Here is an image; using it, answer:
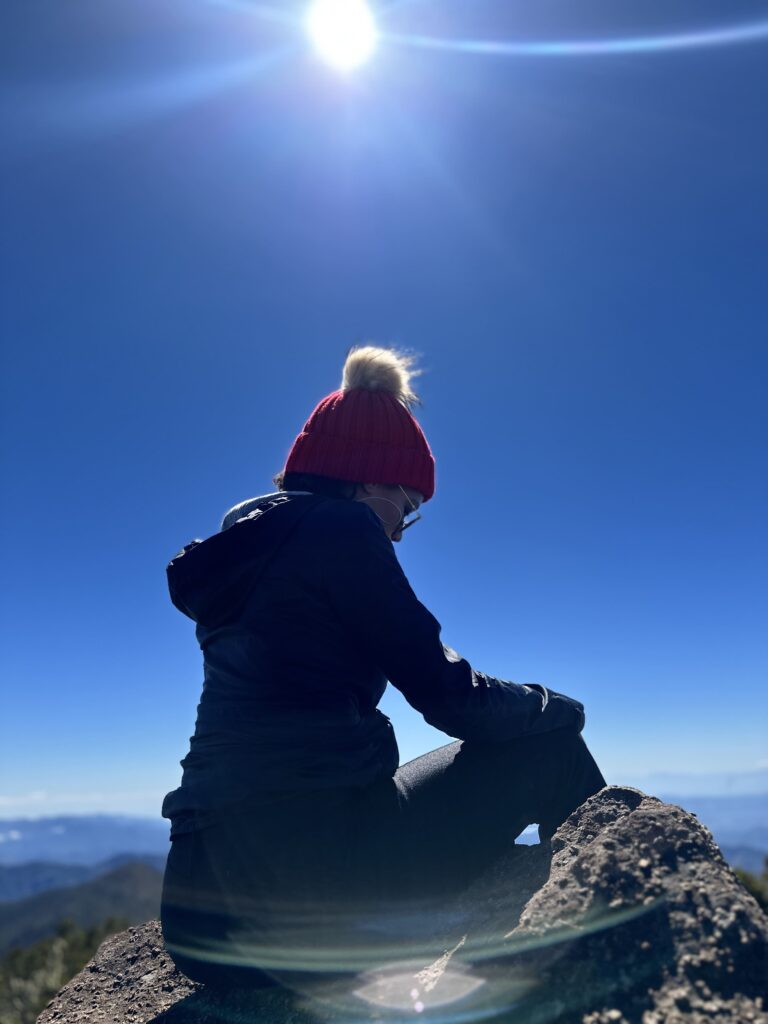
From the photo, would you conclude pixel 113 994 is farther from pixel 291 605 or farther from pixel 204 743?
pixel 291 605

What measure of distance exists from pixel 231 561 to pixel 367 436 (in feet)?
3.36

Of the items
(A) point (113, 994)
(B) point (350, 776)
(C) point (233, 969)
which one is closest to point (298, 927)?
(C) point (233, 969)

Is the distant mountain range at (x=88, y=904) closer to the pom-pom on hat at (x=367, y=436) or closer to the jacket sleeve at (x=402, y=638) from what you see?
the pom-pom on hat at (x=367, y=436)

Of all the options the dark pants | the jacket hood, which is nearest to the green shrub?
the dark pants

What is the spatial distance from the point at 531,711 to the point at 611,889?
2.46ft

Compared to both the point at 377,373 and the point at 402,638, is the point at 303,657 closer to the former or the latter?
the point at 402,638

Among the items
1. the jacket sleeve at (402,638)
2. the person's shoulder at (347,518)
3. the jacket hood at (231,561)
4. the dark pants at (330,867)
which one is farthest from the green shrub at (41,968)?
the person's shoulder at (347,518)

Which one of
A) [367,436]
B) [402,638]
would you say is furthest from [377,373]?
[402,638]

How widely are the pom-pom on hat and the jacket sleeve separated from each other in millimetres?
584

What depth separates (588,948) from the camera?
233 centimetres

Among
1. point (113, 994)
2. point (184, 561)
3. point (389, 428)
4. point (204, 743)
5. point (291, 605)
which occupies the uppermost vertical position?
point (389, 428)

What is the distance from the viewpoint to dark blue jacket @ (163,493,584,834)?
9.10 ft

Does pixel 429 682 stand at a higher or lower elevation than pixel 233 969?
higher

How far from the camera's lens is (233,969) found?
9.40 feet
